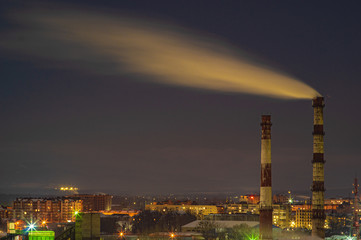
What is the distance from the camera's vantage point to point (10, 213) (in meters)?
152

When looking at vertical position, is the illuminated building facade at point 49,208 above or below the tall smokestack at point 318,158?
below

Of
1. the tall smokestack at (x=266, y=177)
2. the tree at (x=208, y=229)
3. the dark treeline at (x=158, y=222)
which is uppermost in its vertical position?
the tall smokestack at (x=266, y=177)

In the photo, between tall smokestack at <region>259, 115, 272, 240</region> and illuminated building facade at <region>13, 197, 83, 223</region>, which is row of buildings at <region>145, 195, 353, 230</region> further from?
tall smokestack at <region>259, 115, 272, 240</region>

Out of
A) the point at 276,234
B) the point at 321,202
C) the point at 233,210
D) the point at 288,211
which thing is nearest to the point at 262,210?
the point at 321,202

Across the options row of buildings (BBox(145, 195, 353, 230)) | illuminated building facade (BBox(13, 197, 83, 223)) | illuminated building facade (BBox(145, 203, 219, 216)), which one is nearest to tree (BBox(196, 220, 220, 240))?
row of buildings (BBox(145, 195, 353, 230))

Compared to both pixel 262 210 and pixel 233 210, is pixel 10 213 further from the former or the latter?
pixel 262 210

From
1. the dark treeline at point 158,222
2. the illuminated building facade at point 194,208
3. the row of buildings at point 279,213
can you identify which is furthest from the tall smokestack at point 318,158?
the illuminated building facade at point 194,208

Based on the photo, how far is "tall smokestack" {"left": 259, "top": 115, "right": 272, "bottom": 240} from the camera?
192 feet

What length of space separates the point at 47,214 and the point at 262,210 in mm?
104304

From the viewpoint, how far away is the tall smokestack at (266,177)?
58.4 meters

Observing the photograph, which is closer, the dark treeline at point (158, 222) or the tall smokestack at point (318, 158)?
the tall smokestack at point (318, 158)

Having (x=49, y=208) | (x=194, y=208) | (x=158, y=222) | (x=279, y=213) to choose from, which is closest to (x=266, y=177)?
(x=158, y=222)

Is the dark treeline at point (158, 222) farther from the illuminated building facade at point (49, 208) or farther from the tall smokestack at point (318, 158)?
the tall smokestack at point (318, 158)

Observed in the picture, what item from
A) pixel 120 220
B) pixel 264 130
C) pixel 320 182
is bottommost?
pixel 120 220
